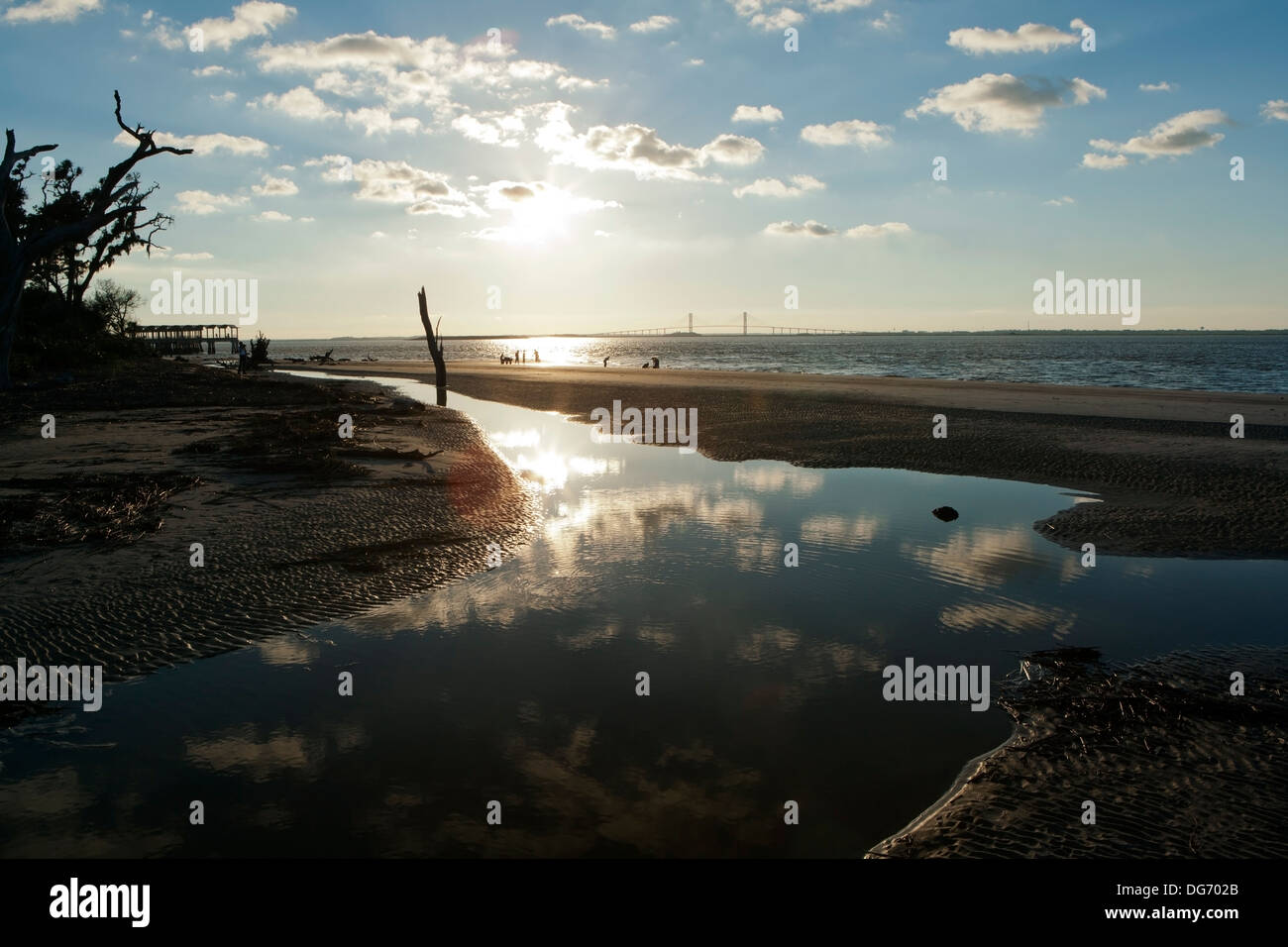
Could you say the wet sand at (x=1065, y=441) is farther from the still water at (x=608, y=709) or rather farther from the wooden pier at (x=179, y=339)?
the wooden pier at (x=179, y=339)

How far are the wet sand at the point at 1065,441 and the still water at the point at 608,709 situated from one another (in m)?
2.12

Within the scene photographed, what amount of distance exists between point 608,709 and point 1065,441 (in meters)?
20.1

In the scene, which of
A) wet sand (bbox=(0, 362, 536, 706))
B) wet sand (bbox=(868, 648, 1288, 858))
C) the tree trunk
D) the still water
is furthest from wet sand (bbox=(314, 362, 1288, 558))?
the tree trunk

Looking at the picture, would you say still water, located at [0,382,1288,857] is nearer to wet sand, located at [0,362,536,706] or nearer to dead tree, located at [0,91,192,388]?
wet sand, located at [0,362,536,706]

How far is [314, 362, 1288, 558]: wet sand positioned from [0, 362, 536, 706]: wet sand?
8.80 m

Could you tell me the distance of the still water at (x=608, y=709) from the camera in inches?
A: 182

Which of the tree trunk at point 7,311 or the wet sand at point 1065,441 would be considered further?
the tree trunk at point 7,311

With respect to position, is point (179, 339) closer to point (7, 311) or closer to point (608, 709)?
point (7, 311)

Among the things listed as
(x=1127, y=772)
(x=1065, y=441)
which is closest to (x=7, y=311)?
(x=1065, y=441)

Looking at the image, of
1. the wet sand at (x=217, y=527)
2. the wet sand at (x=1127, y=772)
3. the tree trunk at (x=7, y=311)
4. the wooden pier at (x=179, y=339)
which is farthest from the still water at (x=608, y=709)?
the wooden pier at (x=179, y=339)

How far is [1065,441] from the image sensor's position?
21531mm

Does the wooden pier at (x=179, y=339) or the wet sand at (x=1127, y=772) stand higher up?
the wooden pier at (x=179, y=339)

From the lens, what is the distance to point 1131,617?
821cm

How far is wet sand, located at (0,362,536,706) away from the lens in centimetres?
778
